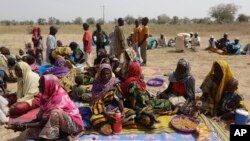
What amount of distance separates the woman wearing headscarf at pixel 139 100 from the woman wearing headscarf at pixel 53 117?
44.6 inches

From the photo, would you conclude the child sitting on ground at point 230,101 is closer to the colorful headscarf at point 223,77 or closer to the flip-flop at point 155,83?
the colorful headscarf at point 223,77

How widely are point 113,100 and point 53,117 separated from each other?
123 cm

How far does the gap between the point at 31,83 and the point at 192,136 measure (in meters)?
3.40

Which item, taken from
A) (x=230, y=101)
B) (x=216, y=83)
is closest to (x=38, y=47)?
(x=216, y=83)

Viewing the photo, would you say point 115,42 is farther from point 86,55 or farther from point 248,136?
point 248,136

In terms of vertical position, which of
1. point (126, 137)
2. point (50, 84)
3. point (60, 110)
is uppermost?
point (50, 84)

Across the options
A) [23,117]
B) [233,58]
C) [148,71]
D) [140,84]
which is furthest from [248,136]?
[233,58]

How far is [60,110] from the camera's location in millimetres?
4883

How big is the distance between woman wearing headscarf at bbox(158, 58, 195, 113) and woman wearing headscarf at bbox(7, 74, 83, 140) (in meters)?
2.04

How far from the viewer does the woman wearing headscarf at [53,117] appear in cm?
486

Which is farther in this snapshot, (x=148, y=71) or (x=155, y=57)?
(x=155, y=57)

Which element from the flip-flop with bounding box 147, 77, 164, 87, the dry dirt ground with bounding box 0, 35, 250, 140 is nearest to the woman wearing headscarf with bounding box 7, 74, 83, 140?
the flip-flop with bounding box 147, 77, 164, 87

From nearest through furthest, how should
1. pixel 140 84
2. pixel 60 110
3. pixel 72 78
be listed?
1. pixel 60 110
2. pixel 140 84
3. pixel 72 78

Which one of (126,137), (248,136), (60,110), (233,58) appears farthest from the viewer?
(233,58)
